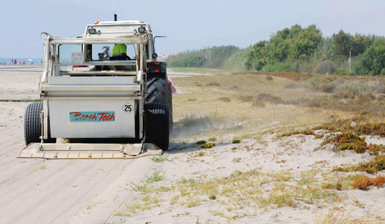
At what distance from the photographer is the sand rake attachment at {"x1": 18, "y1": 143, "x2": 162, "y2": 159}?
29.7 ft

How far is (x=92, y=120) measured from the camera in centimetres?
930

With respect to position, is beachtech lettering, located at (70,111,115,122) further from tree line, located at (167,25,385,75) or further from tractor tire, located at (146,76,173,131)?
tree line, located at (167,25,385,75)

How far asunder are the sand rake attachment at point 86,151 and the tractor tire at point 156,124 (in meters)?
0.44

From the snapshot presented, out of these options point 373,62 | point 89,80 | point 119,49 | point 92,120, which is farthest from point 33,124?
point 373,62

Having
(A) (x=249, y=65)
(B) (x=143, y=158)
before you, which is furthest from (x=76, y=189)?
(A) (x=249, y=65)

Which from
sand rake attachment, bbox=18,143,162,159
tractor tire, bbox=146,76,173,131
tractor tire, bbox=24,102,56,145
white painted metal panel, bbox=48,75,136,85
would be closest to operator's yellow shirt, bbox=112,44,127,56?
tractor tire, bbox=146,76,173,131

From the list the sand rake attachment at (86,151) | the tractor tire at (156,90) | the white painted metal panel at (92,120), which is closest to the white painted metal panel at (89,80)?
the white painted metal panel at (92,120)

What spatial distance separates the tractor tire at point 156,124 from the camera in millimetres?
9680

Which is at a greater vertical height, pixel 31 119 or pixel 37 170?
pixel 31 119

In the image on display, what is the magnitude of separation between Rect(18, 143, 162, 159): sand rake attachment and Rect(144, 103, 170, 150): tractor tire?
0.44 meters

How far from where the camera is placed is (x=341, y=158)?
830cm

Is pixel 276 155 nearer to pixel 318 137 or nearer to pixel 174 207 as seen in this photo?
pixel 318 137

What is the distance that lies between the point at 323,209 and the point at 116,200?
2497mm

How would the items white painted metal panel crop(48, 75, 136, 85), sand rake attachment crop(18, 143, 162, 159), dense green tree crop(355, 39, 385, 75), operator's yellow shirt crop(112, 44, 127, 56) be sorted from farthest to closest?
dense green tree crop(355, 39, 385, 75), operator's yellow shirt crop(112, 44, 127, 56), white painted metal panel crop(48, 75, 136, 85), sand rake attachment crop(18, 143, 162, 159)
